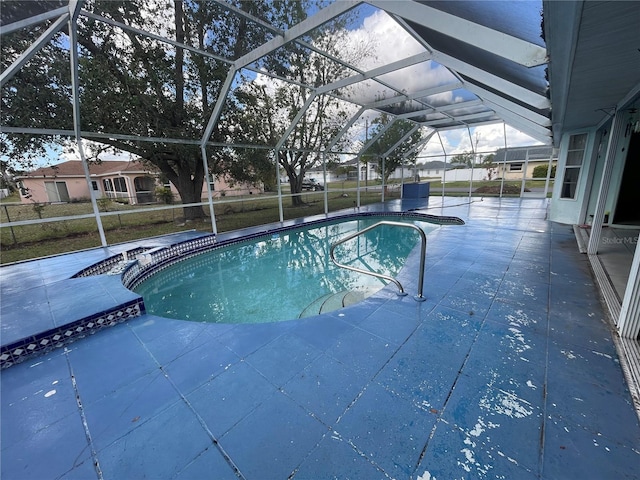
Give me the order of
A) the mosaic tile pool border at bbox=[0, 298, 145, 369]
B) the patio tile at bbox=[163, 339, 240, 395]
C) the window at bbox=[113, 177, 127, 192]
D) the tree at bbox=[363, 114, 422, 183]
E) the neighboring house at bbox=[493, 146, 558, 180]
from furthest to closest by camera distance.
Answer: the window at bbox=[113, 177, 127, 192], the neighboring house at bbox=[493, 146, 558, 180], the tree at bbox=[363, 114, 422, 183], the mosaic tile pool border at bbox=[0, 298, 145, 369], the patio tile at bbox=[163, 339, 240, 395]

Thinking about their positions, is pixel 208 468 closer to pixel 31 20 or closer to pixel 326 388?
pixel 326 388

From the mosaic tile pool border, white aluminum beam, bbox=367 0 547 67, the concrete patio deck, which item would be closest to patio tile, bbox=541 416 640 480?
the concrete patio deck

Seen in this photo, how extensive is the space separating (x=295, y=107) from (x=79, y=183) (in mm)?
8085

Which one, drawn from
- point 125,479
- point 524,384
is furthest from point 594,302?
point 125,479

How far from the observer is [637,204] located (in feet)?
22.6

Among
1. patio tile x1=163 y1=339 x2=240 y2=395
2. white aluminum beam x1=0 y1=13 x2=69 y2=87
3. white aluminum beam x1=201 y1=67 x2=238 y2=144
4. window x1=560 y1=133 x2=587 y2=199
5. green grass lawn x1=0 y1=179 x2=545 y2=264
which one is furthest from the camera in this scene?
green grass lawn x1=0 y1=179 x2=545 y2=264

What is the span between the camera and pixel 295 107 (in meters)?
9.45

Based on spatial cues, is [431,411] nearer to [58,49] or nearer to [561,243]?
[561,243]

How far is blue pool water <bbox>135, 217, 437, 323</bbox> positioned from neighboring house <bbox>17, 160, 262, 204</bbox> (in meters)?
3.01

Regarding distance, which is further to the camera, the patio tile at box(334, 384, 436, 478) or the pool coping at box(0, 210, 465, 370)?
the pool coping at box(0, 210, 465, 370)

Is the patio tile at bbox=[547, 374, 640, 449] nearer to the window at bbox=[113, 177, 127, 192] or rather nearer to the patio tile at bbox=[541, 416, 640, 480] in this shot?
the patio tile at bbox=[541, 416, 640, 480]

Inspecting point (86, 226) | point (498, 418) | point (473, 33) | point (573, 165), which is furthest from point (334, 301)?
point (86, 226)

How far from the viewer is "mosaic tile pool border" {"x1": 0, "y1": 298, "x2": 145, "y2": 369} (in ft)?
7.50

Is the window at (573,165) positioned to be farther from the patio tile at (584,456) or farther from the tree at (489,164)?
the patio tile at (584,456)
